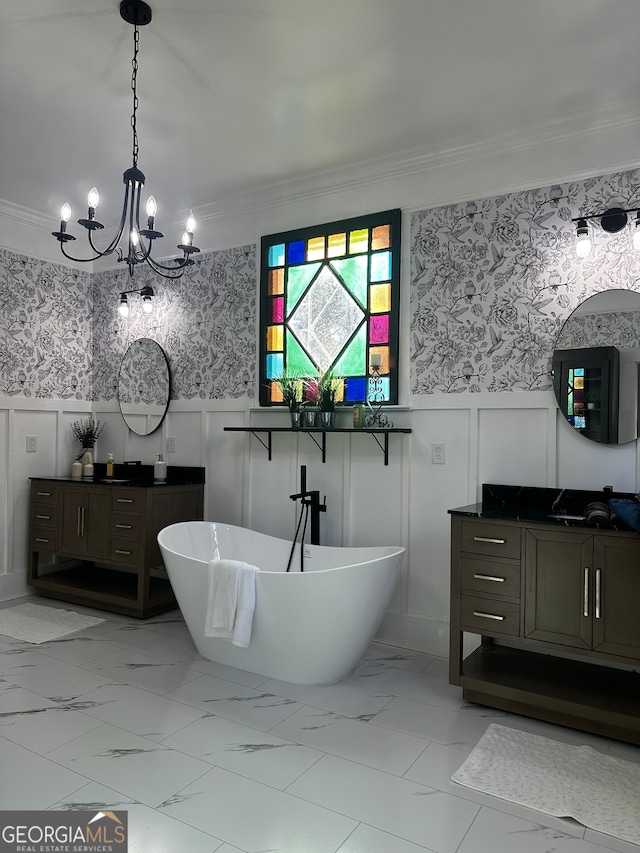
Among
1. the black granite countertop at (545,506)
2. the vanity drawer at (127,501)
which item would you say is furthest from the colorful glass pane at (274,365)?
the black granite countertop at (545,506)

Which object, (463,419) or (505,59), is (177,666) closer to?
(463,419)

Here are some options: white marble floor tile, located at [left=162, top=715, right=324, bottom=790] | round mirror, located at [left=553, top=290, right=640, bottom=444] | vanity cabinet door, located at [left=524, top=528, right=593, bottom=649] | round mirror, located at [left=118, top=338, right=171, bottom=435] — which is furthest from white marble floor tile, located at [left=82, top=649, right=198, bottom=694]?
round mirror, located at [left=553, top=290, right=640, bottom=444]

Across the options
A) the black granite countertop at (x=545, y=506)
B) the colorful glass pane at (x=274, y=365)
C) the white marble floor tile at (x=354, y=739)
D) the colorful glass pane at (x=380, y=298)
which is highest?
the colorful glass pane at (x=380, y=298)

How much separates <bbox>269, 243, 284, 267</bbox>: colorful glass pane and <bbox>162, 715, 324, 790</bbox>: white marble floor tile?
2777mm

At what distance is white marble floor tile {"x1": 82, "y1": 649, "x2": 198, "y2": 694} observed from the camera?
2.93 metres

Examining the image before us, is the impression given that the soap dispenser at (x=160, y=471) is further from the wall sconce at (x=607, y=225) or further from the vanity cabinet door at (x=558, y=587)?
the wall sconce at (x=607, y=225)

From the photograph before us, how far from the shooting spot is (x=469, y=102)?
9.39 feet

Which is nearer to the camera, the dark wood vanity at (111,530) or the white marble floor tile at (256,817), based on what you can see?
the white marble floor tile at (256,817)

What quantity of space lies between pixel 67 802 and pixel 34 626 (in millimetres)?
2073

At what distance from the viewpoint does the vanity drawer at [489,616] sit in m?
2.65

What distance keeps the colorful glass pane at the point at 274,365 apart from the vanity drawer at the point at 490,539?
1.73 metres

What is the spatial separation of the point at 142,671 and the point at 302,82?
3.01 m

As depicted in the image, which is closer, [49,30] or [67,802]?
[67,802]

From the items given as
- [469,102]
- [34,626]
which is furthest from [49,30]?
[34,626]
